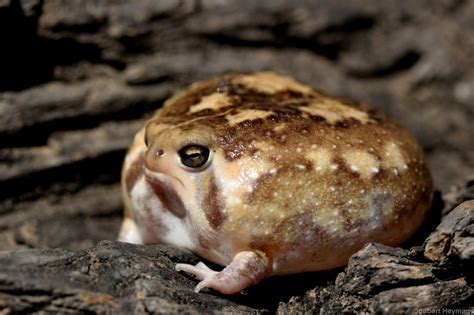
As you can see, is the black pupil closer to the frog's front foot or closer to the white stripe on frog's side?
the white stripe on frog's side

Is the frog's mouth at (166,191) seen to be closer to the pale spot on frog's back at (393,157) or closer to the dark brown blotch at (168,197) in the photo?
the dark brown blotch at (168,197)

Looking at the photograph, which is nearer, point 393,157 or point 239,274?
point 239,274

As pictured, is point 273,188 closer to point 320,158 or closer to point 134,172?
point 320,158

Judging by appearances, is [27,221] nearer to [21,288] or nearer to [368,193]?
[21,288]

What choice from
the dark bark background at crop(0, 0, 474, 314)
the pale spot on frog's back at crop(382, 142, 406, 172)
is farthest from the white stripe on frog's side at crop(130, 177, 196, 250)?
the pale spot on frog's back at crop(382, 142, 406, 172)

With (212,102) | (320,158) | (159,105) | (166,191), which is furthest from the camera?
(159,105)

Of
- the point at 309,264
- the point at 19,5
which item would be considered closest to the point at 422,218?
the point at 309,264

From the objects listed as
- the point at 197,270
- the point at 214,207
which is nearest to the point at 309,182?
the point at 214,207
